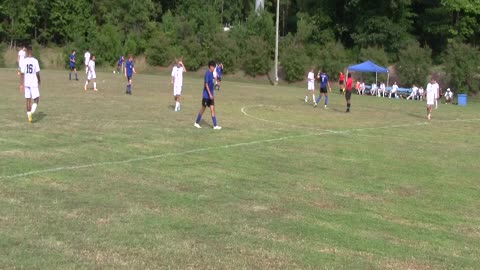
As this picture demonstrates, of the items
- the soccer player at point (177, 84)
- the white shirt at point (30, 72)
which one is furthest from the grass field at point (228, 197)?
the soccer player at point (177, 84)

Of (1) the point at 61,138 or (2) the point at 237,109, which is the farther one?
(2) the point at 237,109

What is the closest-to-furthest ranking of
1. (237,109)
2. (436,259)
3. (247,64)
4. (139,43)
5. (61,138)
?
(436,259), (61,138), (237,109), (247,64), (139,43)

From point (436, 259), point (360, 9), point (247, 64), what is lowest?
point (436, 259)

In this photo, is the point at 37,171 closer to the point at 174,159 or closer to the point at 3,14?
the point at 174,159

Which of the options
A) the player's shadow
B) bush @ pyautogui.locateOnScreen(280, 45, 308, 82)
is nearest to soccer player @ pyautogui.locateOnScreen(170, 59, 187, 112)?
the player's shadow

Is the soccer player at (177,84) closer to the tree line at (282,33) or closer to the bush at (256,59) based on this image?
the tree line at (282,33)

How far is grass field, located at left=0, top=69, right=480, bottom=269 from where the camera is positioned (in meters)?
6.46

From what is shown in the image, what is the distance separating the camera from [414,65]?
184 ft

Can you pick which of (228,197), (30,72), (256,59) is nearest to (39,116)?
(30,72)

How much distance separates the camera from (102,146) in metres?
13.5

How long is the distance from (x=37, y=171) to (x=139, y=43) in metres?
66.4

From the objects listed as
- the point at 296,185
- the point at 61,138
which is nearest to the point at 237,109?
the point at 61,138

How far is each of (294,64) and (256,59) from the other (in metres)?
4.91

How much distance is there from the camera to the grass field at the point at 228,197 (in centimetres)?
646
